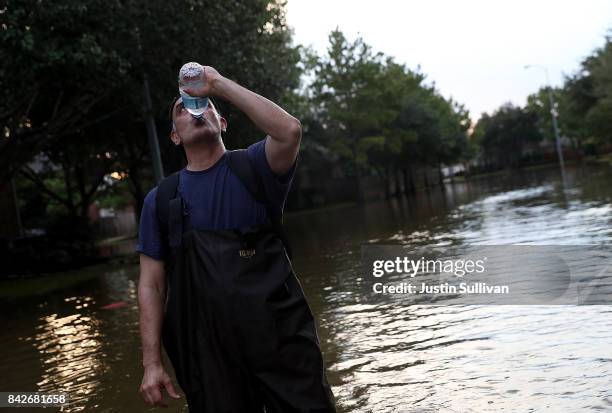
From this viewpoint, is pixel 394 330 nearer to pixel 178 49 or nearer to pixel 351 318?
pixel 351 318

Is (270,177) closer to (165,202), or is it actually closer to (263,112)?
(263,112)

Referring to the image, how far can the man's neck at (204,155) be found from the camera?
118 inches

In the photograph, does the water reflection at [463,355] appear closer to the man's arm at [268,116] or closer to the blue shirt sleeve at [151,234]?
the blue shirt sleeve at [151,234]

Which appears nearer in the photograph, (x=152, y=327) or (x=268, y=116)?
(x=268, y=116)

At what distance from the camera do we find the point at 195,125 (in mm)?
2980

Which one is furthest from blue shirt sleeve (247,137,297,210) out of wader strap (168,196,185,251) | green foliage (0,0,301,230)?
green foliage (0,0,301,230)

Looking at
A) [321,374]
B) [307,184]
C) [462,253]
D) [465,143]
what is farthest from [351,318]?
[465,143]

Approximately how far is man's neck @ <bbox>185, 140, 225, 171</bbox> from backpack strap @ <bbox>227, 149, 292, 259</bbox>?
58 millimetres

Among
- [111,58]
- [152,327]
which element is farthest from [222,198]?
[111,58]

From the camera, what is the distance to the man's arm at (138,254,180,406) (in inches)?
115

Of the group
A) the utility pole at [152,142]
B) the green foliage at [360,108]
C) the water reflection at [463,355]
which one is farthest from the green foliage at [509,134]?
the water reflection at [463,355]

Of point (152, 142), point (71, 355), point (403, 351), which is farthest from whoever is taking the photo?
point (152, 142)

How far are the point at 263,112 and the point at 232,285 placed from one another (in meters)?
0.65

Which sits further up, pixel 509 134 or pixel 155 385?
pixel 509 134
